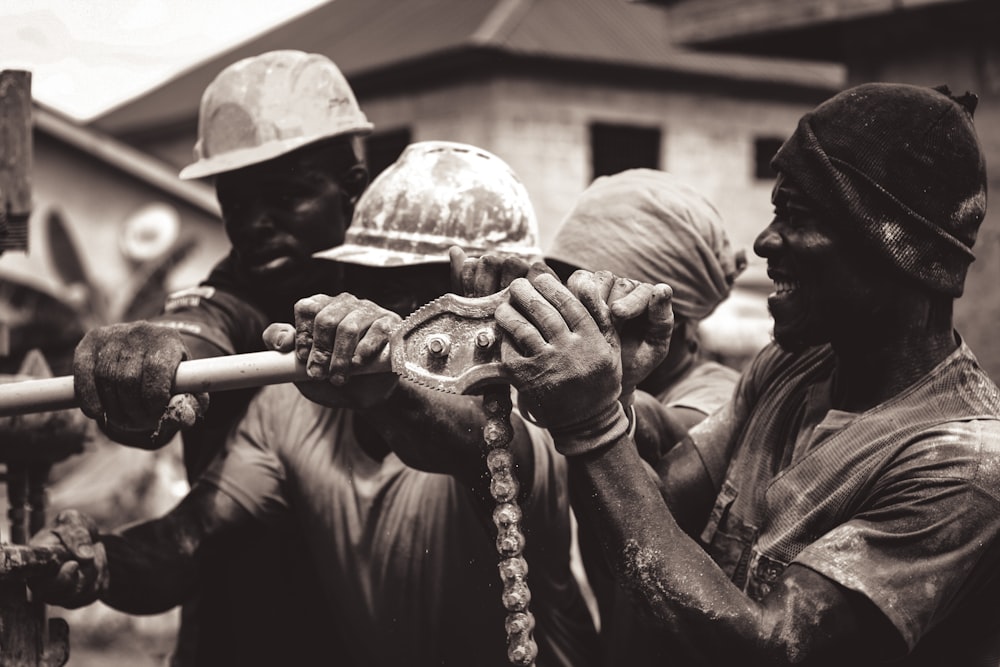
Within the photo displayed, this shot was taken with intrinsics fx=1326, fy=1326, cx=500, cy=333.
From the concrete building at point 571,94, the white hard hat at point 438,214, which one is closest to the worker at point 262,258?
the white hard hat at point 438,214

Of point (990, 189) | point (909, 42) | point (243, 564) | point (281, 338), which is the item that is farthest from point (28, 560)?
point (909, 42)

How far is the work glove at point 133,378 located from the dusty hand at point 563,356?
988mm

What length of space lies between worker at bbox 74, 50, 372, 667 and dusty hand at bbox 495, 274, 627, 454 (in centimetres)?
148

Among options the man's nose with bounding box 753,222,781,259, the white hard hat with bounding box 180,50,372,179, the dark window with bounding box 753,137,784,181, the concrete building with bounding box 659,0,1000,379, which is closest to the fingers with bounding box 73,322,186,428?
the white hard hat with bounding box 180,50,372,179

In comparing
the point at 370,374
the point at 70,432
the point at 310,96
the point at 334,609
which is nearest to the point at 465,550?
the point at 334,609

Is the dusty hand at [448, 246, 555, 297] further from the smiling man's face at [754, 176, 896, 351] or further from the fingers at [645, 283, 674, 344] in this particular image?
the smiling man's face at [754, 176, 896, 351]

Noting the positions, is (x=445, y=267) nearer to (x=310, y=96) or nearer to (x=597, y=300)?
(x=310, y=96)

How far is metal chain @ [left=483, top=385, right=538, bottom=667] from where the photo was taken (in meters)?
2.56

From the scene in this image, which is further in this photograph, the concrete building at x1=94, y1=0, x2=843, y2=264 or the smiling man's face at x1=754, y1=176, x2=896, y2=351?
the concrete building at x1=94, y1=0, x2=843, y2=264

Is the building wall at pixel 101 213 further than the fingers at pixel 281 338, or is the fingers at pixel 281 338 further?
the building wall at pixel 101 213

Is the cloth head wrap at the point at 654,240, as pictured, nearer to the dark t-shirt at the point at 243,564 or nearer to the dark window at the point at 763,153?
the dark t-shirt at the point at 243,564

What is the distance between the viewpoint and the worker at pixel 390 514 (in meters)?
3.64

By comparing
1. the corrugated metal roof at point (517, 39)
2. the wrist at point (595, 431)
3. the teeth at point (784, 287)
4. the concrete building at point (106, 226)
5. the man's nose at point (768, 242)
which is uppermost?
the man's nose at point (768, 242)

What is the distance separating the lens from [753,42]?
850 centimetres
